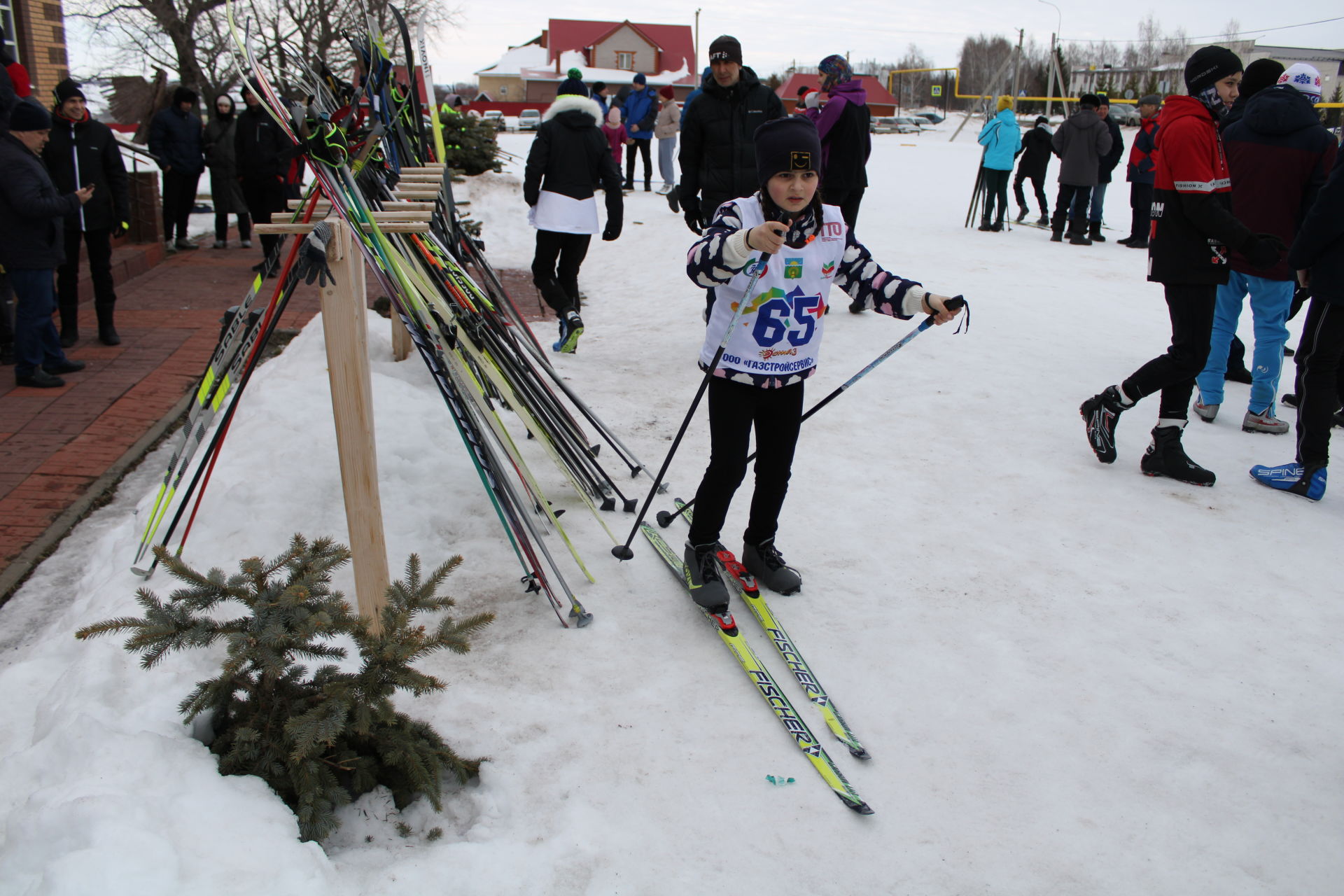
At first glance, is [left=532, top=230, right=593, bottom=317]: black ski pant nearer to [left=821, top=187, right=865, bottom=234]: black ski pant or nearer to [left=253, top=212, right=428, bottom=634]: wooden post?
[left=821, top=187, right=865, bottom=234]: black ski pant

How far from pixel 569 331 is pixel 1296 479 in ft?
14.2

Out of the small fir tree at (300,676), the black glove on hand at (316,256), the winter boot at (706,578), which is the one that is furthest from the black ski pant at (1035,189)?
the small fir tree at (300,676)

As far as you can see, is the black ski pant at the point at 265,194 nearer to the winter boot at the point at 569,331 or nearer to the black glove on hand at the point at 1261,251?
the winter boot at the point at 569,331

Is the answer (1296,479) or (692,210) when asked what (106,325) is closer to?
(692,210)

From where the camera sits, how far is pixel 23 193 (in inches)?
216

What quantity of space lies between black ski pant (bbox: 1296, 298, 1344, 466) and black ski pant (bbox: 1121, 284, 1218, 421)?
1.42 ft

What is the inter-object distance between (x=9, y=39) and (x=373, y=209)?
11.5m

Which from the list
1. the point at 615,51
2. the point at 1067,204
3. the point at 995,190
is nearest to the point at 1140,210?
the point at 1067,204

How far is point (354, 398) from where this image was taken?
2.82 meters

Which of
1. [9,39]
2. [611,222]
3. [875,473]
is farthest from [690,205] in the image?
[9,39]

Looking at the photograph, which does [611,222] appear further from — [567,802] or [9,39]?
[9,39]

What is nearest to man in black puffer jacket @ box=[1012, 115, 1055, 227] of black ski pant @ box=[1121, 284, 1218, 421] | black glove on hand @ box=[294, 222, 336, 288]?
black ski pant @ box=[1121, 284, 1218, 421]

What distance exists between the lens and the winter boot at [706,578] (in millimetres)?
3398

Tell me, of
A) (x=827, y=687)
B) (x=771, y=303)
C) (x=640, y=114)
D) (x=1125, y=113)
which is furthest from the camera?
(x=1125, y=113)
